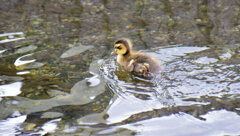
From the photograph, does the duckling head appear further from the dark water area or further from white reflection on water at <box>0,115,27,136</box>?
white reflection on water at <box>0,115,27,136</box>

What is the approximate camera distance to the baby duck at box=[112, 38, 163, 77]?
15.8 ft

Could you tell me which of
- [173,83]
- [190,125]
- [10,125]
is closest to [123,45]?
[173,83]

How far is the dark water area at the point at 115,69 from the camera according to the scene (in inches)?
148

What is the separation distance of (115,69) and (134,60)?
300 millimetres

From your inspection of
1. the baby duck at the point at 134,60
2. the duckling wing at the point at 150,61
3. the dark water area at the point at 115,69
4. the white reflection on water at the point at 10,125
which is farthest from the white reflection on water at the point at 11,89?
the duckling wing at the point at 150,61

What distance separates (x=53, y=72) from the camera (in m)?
4.90

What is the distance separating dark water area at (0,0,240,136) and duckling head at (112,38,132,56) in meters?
0.19

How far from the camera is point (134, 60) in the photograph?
198 inches

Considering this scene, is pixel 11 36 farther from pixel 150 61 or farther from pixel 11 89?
pixel 150 61

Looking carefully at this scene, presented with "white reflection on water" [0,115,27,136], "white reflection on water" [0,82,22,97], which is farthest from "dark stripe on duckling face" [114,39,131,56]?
"white reflection on water" [0,115,27,136]

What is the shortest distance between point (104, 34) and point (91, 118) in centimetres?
255

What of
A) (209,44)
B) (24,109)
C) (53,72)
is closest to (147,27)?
(209,44)

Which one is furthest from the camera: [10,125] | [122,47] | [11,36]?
[11,36]

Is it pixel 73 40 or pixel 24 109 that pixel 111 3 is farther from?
pixel 24 109
